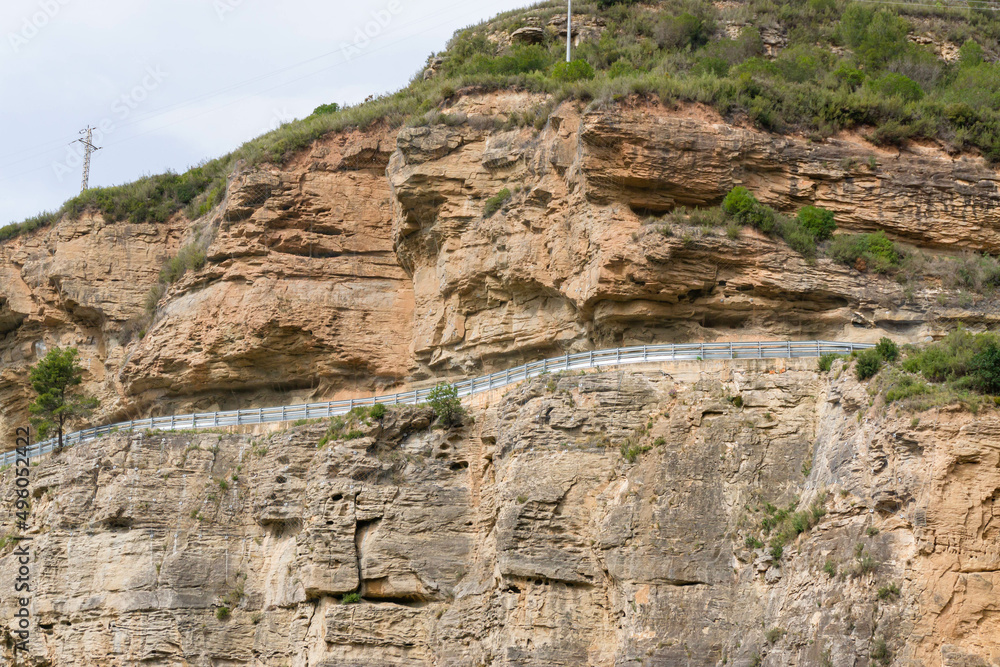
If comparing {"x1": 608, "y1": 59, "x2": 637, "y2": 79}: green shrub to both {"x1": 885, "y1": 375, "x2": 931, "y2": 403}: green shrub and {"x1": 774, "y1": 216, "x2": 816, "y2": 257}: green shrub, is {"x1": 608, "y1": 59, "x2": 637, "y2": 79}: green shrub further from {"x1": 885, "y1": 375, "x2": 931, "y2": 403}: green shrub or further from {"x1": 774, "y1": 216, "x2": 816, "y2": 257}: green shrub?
{"x1": 885, "y1": 375, "x2": 931, "y2": 403}: green shrub

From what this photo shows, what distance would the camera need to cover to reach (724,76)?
42.8 m

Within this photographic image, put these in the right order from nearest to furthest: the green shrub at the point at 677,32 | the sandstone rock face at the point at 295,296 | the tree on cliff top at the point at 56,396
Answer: the sandstone rock face at the point at 295,296 < the tree on cliff top at the point at 56,396 < the green shrub at the point at 677,32

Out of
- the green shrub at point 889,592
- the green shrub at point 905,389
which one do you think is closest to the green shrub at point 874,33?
the green shrub at point 905,389

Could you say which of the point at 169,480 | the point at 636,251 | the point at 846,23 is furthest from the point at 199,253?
the point at 846,23

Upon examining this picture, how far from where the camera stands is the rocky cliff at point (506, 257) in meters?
31.7

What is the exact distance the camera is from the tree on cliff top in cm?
3838

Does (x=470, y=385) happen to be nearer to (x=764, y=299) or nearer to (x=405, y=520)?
(x=405, y=520)

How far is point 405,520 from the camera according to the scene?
3011 centimetres

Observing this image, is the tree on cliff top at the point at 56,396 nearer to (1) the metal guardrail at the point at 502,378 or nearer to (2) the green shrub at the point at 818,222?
(1) the metal guardrail at the point at 502,378

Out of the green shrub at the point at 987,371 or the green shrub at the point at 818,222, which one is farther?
the green shrub at the point at 818,222

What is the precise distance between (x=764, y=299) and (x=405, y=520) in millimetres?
10232

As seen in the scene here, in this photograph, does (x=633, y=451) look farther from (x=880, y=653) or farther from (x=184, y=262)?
(x=184, y=262)

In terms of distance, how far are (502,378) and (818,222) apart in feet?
29.9

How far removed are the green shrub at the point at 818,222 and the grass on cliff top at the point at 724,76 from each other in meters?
2.88
